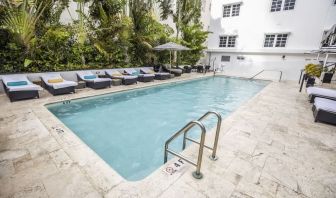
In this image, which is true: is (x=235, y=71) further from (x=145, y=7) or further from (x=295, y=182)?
(x=295, y=182)

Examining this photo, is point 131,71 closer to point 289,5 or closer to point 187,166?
point 187,166

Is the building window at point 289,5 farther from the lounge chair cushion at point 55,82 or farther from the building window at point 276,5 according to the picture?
the lounge chair cushion at point 55,82

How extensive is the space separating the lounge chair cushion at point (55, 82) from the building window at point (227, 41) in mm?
18282

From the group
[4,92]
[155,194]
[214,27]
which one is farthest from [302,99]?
[214,27]

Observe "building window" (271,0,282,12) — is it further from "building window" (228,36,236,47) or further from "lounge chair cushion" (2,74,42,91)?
"lounge chair cushion" (2,74,42,91)

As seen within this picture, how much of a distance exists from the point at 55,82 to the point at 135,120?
4.50 metres

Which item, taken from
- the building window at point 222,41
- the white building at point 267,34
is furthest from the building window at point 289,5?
the building window at point 222,41

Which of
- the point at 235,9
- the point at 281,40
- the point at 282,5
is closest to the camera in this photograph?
the point at 282,5

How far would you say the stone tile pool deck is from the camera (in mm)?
2494

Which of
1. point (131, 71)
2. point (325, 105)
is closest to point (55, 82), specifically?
point (131, 71)

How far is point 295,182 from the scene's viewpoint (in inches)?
111

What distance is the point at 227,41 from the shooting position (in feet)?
66.2

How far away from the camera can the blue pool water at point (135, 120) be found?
4078 millimetres

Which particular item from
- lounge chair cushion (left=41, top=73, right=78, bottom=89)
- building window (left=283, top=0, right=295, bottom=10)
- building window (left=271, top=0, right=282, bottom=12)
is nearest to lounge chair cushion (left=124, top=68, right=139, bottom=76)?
lounge chair cushion (left=41, top=73, right=78, bottom=89)
